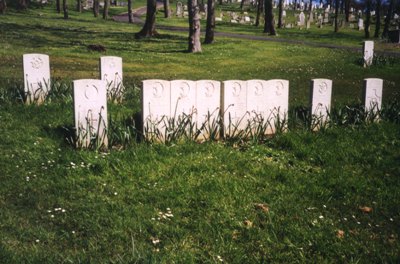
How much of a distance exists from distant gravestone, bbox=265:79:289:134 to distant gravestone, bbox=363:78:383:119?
179 centimetres

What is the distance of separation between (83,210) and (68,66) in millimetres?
11732

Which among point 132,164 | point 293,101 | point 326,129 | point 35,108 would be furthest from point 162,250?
point 293,101

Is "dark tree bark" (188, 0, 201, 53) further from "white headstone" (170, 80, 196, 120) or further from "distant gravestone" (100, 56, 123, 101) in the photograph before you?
"white headstone" (170, 80, 196, 120)

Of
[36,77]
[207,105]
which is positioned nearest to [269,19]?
[36,77]

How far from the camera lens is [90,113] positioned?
7082 mm

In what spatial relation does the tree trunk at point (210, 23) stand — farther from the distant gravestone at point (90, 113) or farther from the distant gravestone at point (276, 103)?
the distant gravestone at point (90, 113)

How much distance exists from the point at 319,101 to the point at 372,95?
4.31ft

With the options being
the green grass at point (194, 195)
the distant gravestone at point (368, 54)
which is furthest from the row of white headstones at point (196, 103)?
the distant gravestone at point (368, 54)

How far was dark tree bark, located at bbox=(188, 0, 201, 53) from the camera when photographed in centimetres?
2057

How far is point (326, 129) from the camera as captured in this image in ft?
27.4

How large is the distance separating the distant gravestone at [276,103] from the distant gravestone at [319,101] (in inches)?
20.6

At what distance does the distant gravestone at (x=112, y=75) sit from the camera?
10.0 m

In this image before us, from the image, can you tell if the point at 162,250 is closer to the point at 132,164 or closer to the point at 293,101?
→ the point at 132,164

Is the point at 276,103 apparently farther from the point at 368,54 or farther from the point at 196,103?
the point at 368,54
